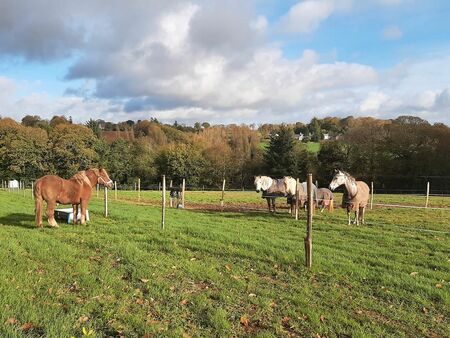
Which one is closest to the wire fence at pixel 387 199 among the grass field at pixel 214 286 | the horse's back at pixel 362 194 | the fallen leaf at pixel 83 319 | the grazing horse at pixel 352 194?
the horse's back at pixel 362 194

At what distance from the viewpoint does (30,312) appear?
5.00 metres

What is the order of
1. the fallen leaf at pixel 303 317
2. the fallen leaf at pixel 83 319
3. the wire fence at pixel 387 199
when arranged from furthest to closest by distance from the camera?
the wire fence at pixel 387 199 → the fallen leaf at pixel 303 317 → the fallen leaf at pixel 83 319

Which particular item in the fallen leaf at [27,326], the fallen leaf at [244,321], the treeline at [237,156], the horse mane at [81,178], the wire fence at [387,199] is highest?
the treeline at [237,156]

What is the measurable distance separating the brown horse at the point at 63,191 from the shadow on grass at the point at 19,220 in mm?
948

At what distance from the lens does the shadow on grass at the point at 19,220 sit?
1280cm

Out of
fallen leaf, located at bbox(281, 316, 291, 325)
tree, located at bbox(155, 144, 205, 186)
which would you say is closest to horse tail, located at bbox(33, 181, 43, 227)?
fallen leaf, located at bbox(281, 316, 291, 325)

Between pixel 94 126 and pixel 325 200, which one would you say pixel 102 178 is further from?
pixel 94 126

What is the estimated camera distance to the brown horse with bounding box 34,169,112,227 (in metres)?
11.9

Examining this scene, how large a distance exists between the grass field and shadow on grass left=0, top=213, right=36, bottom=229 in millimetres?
1610

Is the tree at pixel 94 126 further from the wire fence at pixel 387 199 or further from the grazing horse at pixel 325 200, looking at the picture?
the grazing horse at pixel 325 200

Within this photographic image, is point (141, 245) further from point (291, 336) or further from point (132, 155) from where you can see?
point (132, 155)

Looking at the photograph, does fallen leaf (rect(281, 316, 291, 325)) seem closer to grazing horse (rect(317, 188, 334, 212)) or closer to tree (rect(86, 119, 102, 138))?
grazing horse (rect(317, 188, 334, 212))

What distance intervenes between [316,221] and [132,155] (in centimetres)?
6009

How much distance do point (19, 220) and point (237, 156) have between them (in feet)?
192
